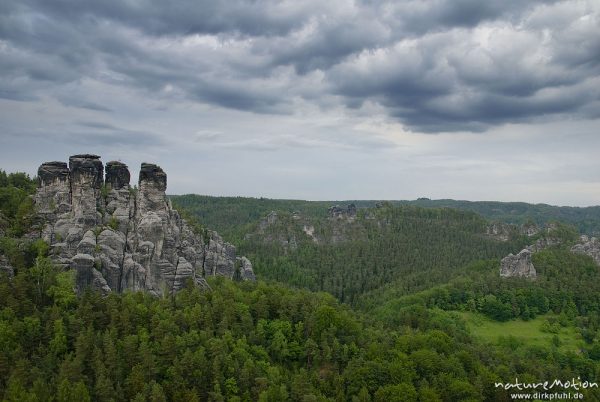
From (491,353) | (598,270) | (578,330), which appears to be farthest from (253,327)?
(598,270)

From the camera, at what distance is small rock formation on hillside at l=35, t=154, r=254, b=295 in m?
59.0

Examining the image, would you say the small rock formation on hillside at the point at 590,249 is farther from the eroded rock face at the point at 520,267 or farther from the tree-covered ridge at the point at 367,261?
the eroded rock face at the point at 520,267

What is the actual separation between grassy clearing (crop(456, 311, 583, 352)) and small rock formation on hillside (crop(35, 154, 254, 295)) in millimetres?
63661

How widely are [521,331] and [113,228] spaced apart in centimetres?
8669

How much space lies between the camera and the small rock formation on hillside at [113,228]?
59031mm

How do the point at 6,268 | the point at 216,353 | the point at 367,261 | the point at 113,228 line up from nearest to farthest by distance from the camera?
the point at 216,353
the point at 6,268
the point at 113,228
the point at 367,261

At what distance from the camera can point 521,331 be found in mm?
106812

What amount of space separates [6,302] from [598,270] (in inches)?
5597

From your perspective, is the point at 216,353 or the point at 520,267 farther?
the point at 520,267

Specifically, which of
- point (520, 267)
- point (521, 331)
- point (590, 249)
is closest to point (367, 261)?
point (520, 267)

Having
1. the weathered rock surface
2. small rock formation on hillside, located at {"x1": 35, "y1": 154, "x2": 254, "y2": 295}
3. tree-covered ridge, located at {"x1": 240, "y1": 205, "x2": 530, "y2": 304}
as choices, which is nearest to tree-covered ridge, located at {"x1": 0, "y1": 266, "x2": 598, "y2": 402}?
the weathered rock surface

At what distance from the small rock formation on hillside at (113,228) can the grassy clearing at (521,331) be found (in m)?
63.7

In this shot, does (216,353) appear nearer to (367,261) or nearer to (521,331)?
(521,331)

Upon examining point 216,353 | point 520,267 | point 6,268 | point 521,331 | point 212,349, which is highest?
point 6,268
